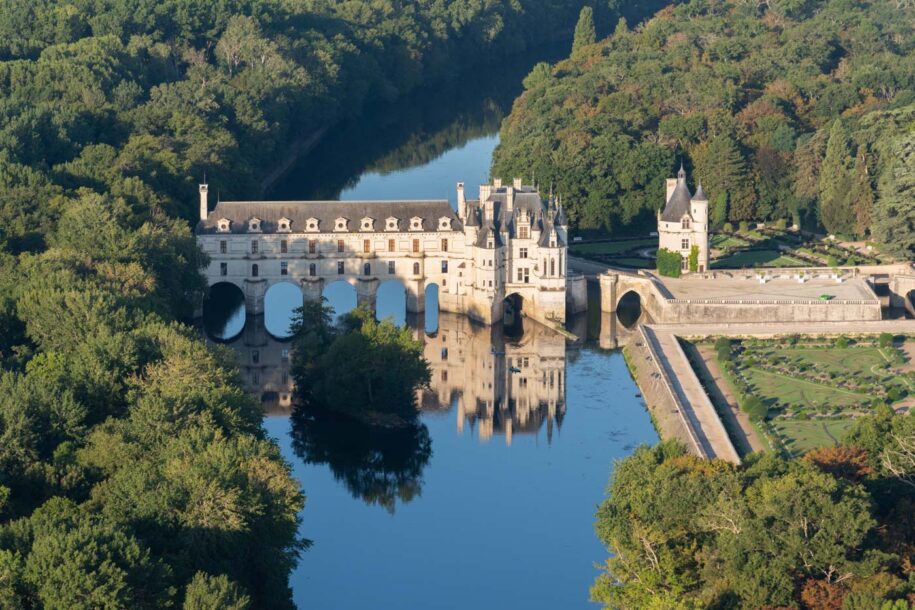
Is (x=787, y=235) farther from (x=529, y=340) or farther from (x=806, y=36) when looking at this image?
(x=806, y=36)

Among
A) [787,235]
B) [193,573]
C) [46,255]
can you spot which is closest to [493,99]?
[787,235]

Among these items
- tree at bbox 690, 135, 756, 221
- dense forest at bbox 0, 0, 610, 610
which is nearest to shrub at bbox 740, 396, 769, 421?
dense forest at bbox 0, 0, 610, 610

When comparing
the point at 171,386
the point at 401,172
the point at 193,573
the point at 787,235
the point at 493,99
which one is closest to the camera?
the point at 193,573

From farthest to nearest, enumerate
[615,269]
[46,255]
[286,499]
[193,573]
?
[615,269]
[46,255]
[286,499]
[193,573]

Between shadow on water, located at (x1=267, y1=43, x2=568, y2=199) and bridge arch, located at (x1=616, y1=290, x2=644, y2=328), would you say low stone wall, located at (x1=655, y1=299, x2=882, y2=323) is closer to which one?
bridge arch, located at (x1=616, y1=290, x2=644, y2=328)

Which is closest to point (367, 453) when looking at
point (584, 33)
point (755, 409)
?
point (755, 409)

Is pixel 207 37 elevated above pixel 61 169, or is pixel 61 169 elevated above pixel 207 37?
pixel 207 37

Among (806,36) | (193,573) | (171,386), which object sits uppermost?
(806,36)
